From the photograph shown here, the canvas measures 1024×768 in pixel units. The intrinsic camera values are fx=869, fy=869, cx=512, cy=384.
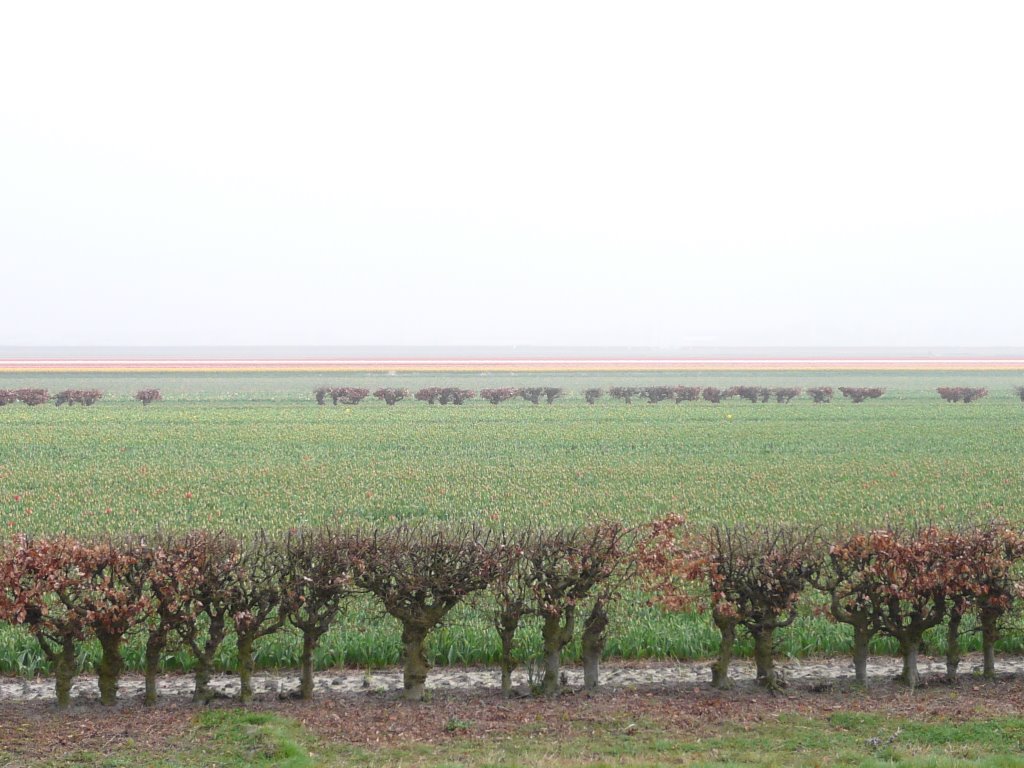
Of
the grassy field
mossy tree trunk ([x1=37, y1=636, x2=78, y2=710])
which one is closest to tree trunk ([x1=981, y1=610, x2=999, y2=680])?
the grassy field

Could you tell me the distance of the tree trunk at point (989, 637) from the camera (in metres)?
8.65

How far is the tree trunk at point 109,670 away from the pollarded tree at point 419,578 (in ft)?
7.62

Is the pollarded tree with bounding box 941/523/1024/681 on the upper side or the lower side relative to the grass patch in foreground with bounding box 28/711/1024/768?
upper

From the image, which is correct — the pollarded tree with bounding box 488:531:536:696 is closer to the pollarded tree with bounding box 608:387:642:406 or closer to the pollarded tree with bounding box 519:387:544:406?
the pollarded tree with bounding box 519:387:544:406

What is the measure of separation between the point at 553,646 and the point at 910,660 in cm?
359

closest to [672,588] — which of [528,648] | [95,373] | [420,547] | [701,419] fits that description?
→ [528,648]

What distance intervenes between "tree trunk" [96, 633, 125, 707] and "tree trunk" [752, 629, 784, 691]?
612cm

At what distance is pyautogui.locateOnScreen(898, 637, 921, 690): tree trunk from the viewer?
8641mm

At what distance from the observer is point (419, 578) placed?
8.16 meters

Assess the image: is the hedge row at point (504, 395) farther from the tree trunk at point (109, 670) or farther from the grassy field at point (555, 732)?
the grassy field at point (555, 732)

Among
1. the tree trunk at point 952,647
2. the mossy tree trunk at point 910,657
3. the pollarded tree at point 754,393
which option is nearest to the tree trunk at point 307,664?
the mossy tree trunk at point 910,657

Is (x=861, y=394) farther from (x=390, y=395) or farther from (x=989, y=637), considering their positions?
(x=989, y=637)

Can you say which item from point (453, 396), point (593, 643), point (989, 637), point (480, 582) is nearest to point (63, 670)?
point (480, 582)

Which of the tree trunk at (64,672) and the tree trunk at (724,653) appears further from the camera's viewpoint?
the tree trunk at (724,653)
